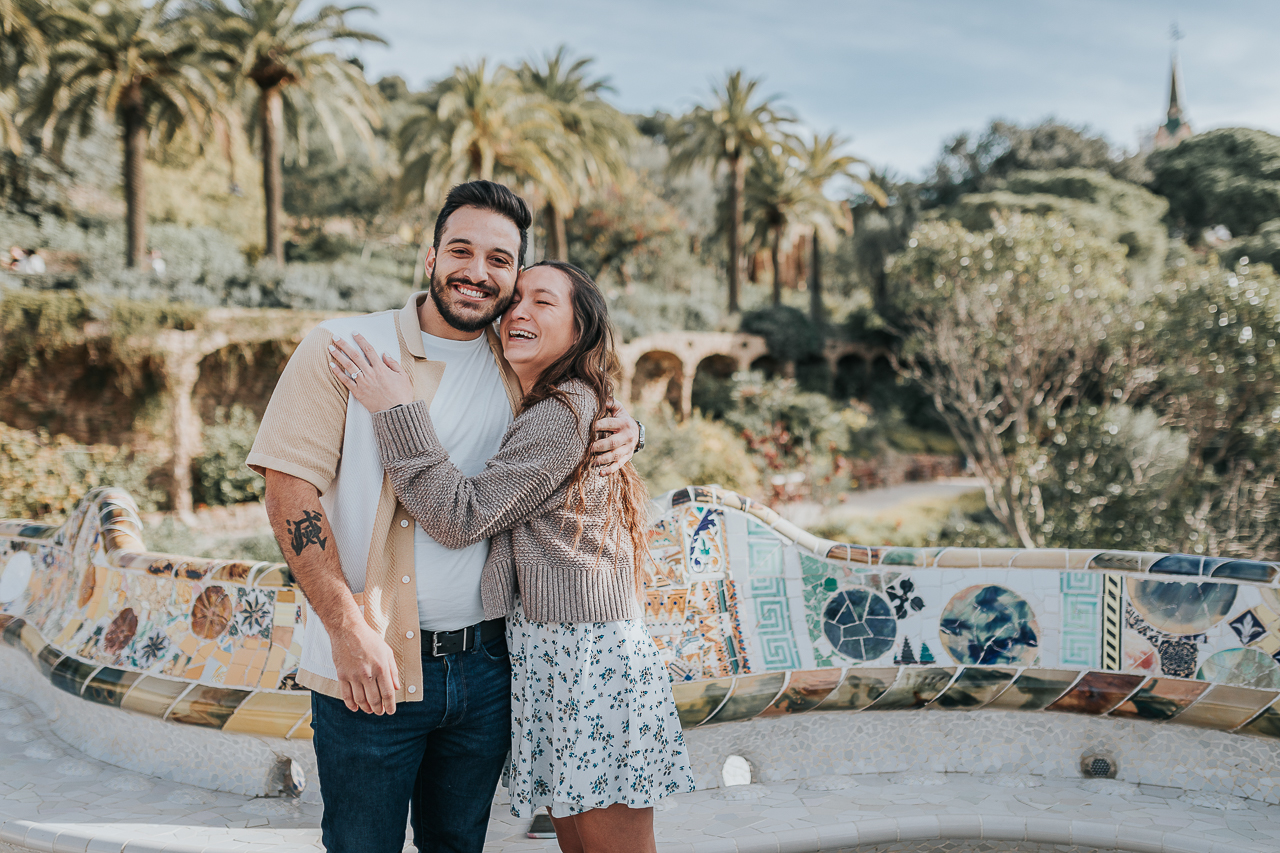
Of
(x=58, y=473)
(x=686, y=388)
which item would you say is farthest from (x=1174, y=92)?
(x=58, y=473)

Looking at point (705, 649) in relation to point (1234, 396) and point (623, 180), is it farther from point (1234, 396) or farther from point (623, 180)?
point (623, 180)

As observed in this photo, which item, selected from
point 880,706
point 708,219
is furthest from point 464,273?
point 708,219

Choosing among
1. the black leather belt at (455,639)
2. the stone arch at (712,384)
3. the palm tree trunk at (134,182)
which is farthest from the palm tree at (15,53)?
the black leather belt at (455,639)

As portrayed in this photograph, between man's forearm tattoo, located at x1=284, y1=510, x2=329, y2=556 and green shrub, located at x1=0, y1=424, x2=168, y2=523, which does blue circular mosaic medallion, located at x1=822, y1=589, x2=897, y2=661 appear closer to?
man's forearm tattoo, located at x1=284, y1=510, x2=329, y2=556

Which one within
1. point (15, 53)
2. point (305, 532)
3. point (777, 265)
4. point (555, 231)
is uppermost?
point (15, 53)

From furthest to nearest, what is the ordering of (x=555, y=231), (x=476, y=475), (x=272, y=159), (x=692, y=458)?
(x=555, y=231), (x=272, y=159), (x=692, y=458), (x=476, y=475)

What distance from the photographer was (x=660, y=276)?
92.6 feet

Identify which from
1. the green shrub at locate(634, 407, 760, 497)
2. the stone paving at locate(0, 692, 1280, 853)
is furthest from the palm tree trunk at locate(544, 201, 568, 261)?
the stone paving at locate(0, 692, 1280, 853)

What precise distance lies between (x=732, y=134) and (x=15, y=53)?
15603 mm

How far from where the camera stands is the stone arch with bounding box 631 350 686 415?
2216 centimetres

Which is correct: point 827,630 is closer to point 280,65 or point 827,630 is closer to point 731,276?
point 280,65

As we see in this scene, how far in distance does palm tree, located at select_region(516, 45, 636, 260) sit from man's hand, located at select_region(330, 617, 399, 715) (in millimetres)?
17714

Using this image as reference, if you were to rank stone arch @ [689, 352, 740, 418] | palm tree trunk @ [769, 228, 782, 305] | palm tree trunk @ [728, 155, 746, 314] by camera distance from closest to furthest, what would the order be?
stone arch @ [689, 352, 740, 418] < palm tree trunk @ [728, 155, 746, 314] < palm tree trunk @ [769, 228, 782, 305]

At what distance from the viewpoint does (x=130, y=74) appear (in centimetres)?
1419
